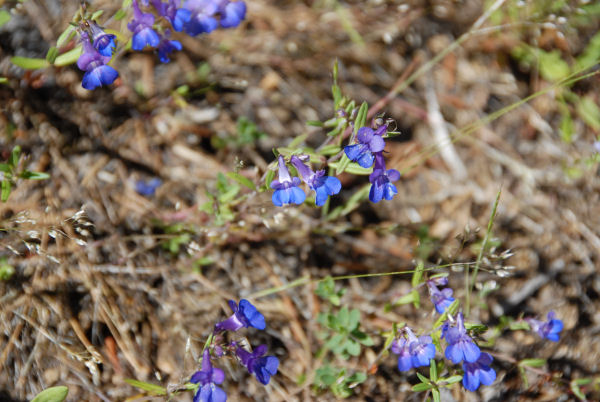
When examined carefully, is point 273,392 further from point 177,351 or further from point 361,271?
point 361,271

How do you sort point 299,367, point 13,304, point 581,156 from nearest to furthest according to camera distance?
point 13,304 < point 299,367 < point 581,156

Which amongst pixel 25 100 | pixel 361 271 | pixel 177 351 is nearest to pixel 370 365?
pixel 361 271

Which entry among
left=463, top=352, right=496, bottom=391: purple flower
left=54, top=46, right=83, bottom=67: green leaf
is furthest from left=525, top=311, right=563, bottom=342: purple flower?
left=54, top=46, right=83, bottom=67: green leaf

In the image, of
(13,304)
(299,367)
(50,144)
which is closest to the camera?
(13,304)

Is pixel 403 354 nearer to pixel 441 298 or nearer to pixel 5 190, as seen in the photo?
Answer: pixel 441 298

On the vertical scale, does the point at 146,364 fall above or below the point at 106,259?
below

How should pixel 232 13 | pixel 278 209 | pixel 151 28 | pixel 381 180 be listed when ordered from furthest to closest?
pixel 278 209 < pixel 232 13 < pixel 151 28 < pixel 381 180

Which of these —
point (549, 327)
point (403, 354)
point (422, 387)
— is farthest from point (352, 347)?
point (549, 327)

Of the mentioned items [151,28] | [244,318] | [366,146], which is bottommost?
[244,318]

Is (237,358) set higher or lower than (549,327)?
higher
